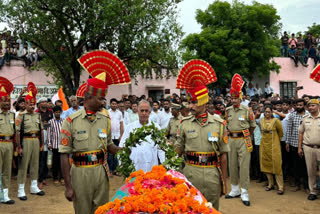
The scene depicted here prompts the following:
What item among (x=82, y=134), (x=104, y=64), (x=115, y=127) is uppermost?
(x=104, y=64)

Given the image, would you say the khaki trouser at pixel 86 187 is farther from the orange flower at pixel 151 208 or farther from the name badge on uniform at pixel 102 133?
the orange flower at pixel 151 208

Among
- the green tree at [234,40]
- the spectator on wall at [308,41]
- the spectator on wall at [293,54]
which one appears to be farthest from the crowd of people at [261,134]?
the spectator on wall at [308,41]

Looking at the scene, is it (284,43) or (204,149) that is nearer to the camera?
(204,149)

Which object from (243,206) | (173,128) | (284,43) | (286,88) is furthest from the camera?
(284,43)

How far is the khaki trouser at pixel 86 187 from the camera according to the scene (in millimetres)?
4016

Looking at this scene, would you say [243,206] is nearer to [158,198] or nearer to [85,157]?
[85,157]

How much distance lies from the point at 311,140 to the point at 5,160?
663cm

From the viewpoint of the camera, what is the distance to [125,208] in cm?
284

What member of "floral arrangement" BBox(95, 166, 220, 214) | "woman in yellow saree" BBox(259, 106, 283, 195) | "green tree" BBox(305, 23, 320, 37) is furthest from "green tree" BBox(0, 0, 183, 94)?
"green tree" BBox(305, 23, 320, 37)

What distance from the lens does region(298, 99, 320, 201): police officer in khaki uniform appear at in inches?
275

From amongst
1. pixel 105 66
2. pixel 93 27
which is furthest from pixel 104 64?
pixel 93 27

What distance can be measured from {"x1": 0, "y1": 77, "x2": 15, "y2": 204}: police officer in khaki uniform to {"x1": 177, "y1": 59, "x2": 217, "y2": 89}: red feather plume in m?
4.13

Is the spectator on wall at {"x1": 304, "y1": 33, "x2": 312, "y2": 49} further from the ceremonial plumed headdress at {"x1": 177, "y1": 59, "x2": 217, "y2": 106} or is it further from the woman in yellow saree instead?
the ceremonial plumed headdress at {"x1": 177, "y1": 59, "x2": 217, "y2": 106}

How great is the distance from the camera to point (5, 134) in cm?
693
